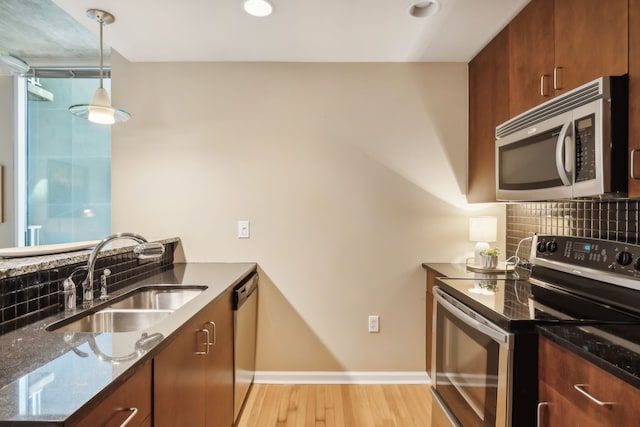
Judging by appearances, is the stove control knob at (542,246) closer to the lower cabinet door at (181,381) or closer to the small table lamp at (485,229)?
the small table lamp at (485,229)

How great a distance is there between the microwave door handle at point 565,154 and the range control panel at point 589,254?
0.32 m

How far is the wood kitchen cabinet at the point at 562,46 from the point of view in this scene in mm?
1237

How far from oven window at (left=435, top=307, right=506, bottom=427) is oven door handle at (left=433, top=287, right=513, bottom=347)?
1.3 inches

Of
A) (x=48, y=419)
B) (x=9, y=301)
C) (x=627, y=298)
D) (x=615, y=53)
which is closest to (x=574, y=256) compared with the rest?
(x=627, y=298)

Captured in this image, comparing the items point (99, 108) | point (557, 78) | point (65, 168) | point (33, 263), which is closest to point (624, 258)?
point (557, 78)

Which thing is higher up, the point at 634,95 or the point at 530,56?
the point at 530,56

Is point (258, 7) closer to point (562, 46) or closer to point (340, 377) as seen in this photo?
point (562, 46)

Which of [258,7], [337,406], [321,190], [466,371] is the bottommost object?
[337,406]

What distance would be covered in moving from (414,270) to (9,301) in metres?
2.23

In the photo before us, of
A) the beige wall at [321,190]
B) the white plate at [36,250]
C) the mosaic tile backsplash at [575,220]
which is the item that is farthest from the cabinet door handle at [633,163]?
the white plate at [36,250]

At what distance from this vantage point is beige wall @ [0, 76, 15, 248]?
308 cm

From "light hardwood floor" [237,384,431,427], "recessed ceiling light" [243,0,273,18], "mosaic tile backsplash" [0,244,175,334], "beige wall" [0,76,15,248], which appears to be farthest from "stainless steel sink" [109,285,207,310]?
"beige wall" [0,76,15,248]

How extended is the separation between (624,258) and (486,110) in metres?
1.24

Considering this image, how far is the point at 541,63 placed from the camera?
1654mm
